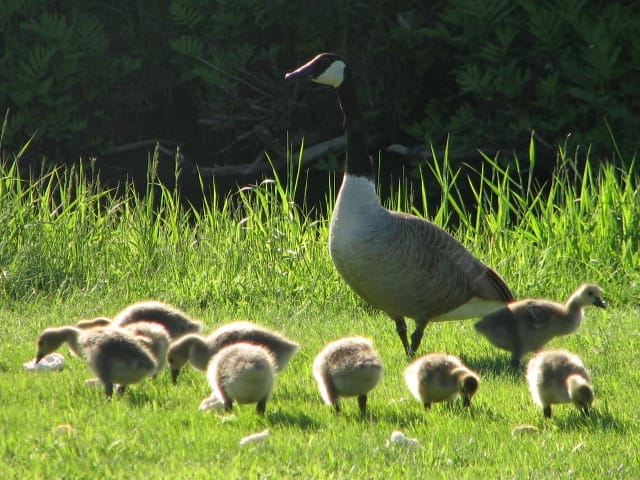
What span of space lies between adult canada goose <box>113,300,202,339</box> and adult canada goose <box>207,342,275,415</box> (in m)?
1.37

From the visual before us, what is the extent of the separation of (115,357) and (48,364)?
3.73 ft

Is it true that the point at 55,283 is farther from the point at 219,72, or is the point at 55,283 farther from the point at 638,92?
the point at 638,92

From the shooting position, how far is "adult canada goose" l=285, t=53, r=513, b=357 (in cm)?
684

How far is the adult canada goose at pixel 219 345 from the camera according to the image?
19.3ft

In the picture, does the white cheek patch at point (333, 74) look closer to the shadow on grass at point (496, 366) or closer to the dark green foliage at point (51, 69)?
the shadow on grass at point (496, 366)

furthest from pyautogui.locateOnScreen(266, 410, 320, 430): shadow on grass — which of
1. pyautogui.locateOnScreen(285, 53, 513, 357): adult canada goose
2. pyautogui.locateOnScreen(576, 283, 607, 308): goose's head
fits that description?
pyautogui.locateOnScreen(576, 283, 607, 308): goose's head

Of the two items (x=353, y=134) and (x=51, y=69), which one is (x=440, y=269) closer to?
(x=353, y=134)

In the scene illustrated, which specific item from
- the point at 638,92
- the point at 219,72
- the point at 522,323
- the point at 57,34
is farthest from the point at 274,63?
the point at 522,323

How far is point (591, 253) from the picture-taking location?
363 inches

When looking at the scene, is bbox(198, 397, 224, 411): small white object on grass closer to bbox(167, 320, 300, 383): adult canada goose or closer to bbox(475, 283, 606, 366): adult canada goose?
bbox(167, 320, 300, 383): adult canada goose

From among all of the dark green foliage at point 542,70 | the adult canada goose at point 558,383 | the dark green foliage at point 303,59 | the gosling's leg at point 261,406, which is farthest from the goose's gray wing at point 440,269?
the dark green foliage at point 542,70

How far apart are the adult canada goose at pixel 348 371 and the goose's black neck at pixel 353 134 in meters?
1.94

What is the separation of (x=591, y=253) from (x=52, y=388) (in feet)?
17.0

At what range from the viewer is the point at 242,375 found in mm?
5137
